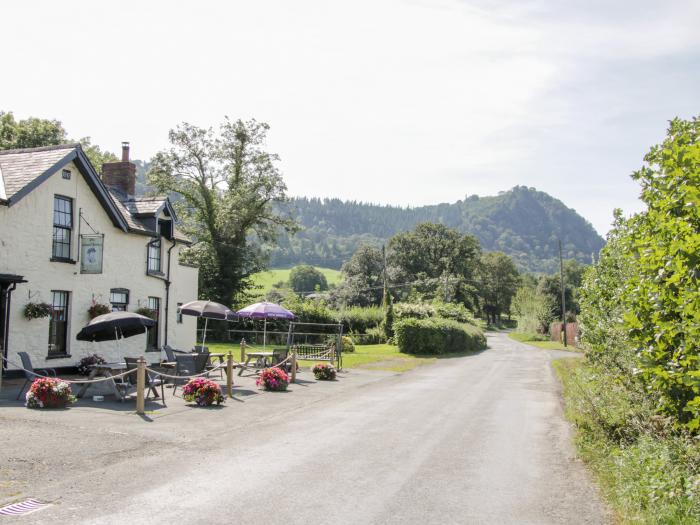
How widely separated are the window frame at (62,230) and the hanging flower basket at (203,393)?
8.66 meters

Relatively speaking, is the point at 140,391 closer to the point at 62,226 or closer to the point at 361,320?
the point at 62,226

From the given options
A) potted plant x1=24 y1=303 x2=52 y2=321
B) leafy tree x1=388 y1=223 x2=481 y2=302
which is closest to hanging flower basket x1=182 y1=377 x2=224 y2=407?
potted plant x1=24 y1=303 x2=52 y2=321

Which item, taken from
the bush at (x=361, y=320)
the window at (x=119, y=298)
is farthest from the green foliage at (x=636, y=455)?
the bush at (x=361, y=320)

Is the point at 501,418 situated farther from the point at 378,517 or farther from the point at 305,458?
the point at 378,517

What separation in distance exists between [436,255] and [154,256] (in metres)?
67.9

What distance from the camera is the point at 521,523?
6980 mm

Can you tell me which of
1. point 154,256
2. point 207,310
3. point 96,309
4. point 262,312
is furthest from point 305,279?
point 207,310

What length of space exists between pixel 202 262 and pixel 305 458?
41.1 meters

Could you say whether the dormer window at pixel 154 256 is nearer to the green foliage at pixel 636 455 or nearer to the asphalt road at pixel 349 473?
the asphalt road at pixel 349 473

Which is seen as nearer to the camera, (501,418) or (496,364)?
(501,418)

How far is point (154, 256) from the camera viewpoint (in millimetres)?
27766

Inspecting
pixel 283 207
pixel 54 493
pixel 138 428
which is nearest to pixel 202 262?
pixel 283 207

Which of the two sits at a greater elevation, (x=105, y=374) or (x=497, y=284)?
(x=497, y=284)

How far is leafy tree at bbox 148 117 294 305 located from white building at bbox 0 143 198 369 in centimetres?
2162
